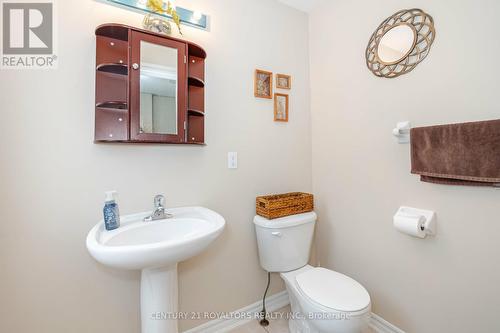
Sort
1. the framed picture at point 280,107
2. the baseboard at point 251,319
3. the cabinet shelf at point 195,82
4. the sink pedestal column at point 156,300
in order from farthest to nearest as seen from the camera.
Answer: the framed picture at point 280,107 → the baseboard at point 251,319 → the cabinet shelf at point 195,82 → the sink pedestal column at point 156,300

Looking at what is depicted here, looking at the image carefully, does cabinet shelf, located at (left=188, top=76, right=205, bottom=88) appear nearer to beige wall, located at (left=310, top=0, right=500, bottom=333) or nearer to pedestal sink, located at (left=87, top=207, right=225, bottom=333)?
pedestal sink, located at (left=87, top=207, right=225, bottom=333)

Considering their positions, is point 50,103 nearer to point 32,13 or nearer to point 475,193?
point 32,13

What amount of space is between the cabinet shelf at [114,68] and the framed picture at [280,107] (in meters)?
0.99

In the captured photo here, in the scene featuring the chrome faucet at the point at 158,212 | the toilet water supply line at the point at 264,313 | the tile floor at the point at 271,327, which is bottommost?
the tile floor at the point at 271,327

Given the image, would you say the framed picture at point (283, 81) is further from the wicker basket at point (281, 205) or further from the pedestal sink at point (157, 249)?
the pedestal sink at point (157, 249)

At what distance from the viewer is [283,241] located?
138cm

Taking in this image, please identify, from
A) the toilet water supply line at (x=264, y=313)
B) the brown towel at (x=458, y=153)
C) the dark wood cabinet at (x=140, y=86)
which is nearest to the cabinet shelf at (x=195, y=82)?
the dark wood cabinet at (x=140, y=86)

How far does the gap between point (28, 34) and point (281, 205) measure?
5.29 feet

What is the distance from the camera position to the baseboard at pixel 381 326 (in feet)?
4.20

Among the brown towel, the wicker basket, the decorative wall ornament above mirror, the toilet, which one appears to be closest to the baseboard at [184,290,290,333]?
the toilet

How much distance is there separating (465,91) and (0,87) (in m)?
2.13

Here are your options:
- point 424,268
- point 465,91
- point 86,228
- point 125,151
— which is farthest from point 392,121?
point 86,228

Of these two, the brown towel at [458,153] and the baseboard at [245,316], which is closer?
the brown towel at [458,153]

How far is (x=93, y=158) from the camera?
107cm
